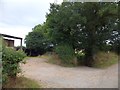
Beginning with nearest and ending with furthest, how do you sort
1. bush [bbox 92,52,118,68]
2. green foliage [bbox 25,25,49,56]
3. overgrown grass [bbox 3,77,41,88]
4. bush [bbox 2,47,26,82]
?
bush [bbox 2,47,26,82] → overgrown grass [bbox 3,77,41,88] → bush [bbox 92,52,118,68] → green foliage [bbox 25,25,49,56]

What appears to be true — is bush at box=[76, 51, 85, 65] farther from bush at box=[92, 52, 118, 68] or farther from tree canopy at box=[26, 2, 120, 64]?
bush at box=[92, 52, 118, 68]

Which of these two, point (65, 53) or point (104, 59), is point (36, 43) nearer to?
point (65, 53)

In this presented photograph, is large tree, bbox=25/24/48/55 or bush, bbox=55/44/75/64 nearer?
bush, bbox=55/44/75/64

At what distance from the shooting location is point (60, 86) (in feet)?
29.9

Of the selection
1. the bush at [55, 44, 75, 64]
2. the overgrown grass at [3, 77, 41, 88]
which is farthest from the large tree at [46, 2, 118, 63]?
the overgrown grass at [3, 77, 41, 88]

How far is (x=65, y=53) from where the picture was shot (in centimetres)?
1711

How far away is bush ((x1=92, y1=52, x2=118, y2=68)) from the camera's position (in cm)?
1770

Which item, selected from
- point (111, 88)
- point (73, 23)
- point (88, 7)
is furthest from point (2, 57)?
point (88, 7)

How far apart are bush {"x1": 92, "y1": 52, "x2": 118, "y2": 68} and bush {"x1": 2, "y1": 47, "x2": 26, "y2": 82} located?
986 centimetres

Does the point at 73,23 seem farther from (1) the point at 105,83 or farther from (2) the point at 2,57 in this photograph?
(2) the point at 2,57

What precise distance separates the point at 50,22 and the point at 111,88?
→ 1015 cm

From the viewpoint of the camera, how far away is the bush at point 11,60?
7.94 meters

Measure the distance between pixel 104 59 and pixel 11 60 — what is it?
37.4 feet

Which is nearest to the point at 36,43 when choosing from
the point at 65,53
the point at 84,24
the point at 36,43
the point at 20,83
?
the point at 36,43
